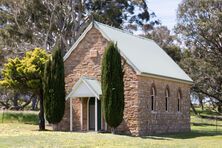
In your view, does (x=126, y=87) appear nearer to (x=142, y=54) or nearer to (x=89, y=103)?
(x=89, y=103)

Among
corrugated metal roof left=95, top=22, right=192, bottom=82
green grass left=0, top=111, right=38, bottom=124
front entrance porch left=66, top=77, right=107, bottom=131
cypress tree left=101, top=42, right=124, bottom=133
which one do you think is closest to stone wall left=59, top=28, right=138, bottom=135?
front entrance porch left=66, top=77, right=107, bottom=131

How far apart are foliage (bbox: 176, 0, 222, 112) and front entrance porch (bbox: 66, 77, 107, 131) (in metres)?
26.1

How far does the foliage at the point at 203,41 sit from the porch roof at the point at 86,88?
26.7m

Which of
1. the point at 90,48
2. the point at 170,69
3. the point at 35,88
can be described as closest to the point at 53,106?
the point at 35,88

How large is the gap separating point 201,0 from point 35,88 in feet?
96.5

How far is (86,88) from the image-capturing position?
3500 centimetres

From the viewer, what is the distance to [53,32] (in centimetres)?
5509

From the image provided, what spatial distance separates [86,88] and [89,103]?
2347 millimetres

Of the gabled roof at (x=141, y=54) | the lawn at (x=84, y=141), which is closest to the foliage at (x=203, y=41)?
the gabled roof at (x=141, y=54)

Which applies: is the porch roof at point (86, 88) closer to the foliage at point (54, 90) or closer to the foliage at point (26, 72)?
the foliage at point (54, 90)

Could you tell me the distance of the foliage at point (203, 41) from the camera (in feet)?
192

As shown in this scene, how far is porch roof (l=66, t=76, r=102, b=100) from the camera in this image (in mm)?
34594

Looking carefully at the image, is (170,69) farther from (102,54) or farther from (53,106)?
(53,106)

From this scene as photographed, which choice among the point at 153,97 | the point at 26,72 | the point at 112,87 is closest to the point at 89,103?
the point at 112,87
